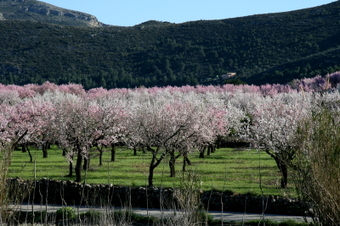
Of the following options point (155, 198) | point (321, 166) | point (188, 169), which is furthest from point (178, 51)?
point (321, 166)


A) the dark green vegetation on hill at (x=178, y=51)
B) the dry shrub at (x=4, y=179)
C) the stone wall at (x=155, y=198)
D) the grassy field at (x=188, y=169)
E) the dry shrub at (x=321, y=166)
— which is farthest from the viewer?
the dark green vegetation on hill at (x=178, y=51)

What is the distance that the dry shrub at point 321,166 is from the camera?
1298 centimetres

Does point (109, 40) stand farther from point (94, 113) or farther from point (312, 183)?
point (312, 183)

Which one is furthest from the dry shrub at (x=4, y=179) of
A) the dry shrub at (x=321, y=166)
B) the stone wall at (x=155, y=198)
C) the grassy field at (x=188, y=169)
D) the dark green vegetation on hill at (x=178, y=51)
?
the dark green vegetation on hill at (x=178, y=51)

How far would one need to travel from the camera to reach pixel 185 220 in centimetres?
1520

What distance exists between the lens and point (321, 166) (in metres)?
13.1

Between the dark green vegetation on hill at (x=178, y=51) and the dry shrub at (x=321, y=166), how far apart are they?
338ft

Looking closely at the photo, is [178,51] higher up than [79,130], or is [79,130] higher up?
[178,51]

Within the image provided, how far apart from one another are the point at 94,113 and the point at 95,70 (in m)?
101

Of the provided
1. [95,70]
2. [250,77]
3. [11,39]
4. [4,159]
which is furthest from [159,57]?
[4,159]

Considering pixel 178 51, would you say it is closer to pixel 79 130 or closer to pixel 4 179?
pixel 79 130

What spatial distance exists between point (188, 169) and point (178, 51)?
111635 mm

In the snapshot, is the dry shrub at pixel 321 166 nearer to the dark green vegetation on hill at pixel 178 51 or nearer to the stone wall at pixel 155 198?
the stone wall at pixel 155 198

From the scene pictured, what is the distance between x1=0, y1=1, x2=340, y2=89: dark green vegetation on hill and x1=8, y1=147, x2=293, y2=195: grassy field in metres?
67.7
